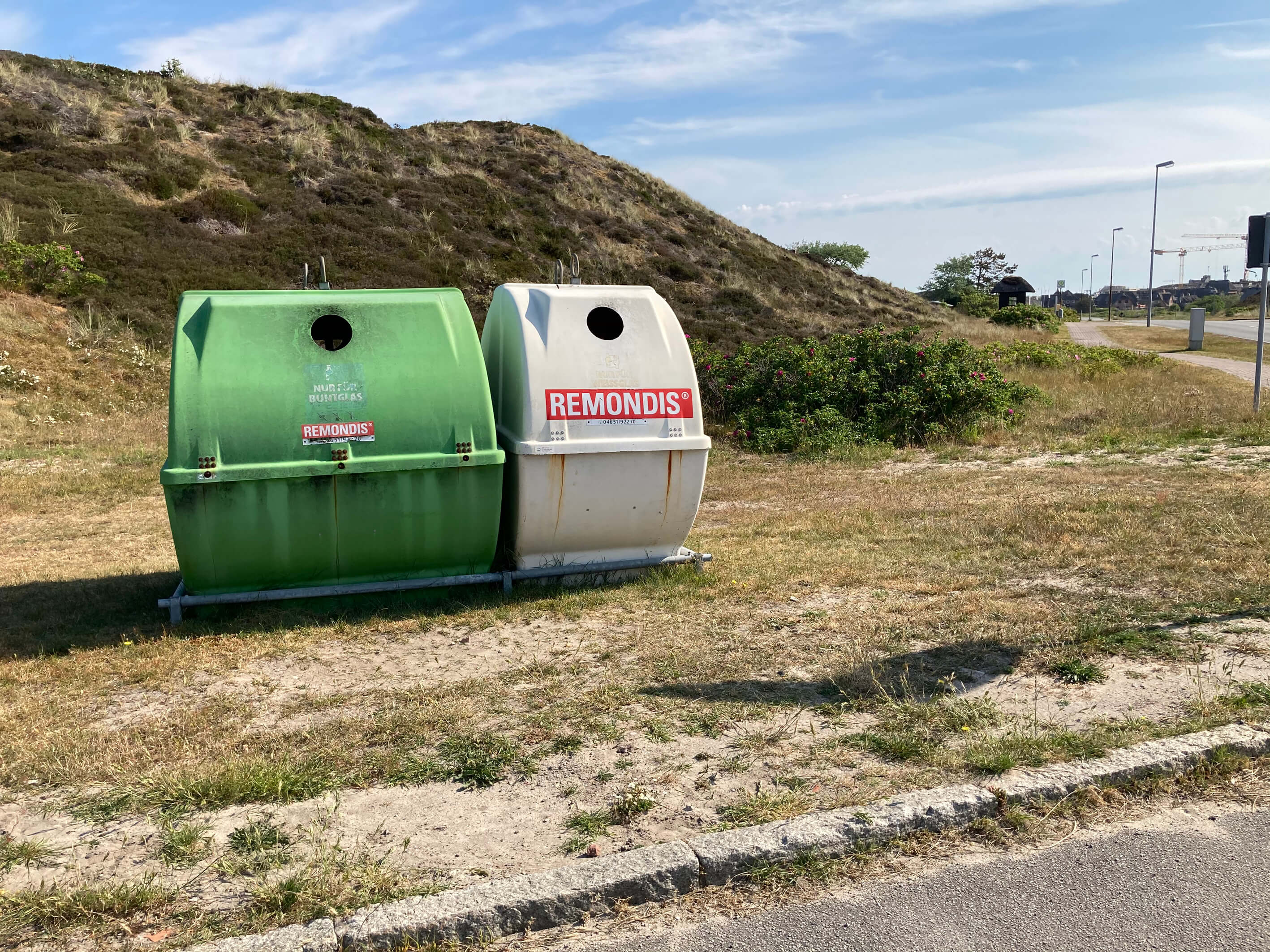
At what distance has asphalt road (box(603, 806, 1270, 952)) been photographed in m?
2.73

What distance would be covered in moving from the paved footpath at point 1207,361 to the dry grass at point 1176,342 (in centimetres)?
41

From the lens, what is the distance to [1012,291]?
72312mm

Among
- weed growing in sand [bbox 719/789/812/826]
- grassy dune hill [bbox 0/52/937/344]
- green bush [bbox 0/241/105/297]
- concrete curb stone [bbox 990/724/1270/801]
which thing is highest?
grassy dune hill [bbox 0/52/937/344]

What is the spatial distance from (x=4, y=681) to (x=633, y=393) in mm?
3699

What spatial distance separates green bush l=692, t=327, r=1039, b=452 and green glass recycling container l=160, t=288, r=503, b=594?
7.85 meters

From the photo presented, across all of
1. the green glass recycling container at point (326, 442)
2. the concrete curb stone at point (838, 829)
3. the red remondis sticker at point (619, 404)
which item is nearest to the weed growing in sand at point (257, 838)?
the concrete curb stone at point (838, 829)

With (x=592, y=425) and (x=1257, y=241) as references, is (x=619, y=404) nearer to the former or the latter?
(x=592, y=425)

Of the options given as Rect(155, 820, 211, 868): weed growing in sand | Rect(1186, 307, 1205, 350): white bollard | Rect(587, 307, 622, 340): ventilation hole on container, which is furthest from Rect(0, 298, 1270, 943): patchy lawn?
Rect(1186, 307, 1205, 350): white bollard

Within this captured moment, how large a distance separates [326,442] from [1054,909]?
4.24 metres

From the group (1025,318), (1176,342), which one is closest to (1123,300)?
(1025,318)

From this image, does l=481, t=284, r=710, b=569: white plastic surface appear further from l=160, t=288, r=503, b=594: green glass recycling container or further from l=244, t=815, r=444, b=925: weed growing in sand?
l=244, t=815, r=444, b=925: weed growing in sand

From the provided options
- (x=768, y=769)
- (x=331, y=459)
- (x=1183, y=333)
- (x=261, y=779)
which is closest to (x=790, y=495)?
(x=331, y=459)

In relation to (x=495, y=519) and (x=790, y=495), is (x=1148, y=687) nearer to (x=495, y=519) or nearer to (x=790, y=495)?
(x=495, y=519)

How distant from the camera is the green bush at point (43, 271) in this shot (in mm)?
18500
